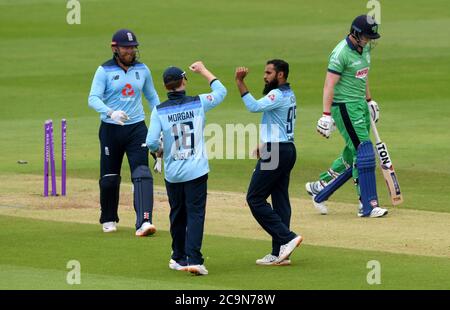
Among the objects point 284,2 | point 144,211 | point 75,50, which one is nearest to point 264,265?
point 144,211

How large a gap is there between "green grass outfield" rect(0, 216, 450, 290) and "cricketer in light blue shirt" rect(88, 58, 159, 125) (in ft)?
4.68

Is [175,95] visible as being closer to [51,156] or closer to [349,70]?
[349,70]

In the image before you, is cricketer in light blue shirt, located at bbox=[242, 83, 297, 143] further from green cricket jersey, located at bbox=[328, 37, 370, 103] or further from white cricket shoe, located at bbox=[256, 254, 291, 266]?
green cricket jersey, located at bbox=[328, 37, 370, 103]

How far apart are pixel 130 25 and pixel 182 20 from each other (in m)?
1.78

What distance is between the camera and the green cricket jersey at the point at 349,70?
16.8 meters

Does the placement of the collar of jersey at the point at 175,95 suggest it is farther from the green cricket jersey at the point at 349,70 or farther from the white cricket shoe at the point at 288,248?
the green cricket jersey at the point at 349,70

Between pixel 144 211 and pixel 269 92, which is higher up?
pixel 269 92

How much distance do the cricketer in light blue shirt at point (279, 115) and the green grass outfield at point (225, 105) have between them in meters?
1.28

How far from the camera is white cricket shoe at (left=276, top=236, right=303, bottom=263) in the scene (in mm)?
13664

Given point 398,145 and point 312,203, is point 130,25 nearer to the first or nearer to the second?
point 398,145

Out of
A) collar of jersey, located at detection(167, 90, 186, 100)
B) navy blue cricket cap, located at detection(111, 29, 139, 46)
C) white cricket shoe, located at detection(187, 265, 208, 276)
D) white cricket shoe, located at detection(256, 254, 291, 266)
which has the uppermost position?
navy blue cricket cap, located at detection(111, 29, 139, 46)

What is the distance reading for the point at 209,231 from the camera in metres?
15.9

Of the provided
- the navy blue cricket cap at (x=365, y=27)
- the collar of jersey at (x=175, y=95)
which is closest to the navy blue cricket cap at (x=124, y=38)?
the collar of jersey at (x=175, y=95)

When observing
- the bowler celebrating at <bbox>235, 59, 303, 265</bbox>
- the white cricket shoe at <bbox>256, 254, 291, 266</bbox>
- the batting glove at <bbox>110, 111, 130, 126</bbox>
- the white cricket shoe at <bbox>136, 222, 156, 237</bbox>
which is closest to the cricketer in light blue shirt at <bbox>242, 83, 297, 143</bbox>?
the bowler celebrating at <bbox>235, 59, 303, 265</bbox>
